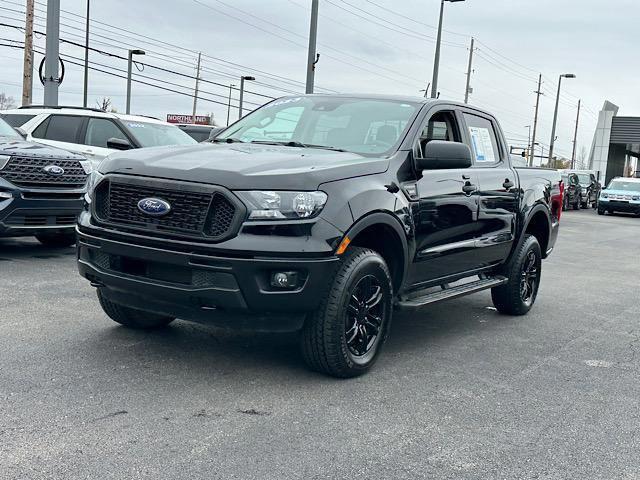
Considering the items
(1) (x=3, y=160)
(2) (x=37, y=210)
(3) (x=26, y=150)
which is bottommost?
(2) (x=37, y=210)

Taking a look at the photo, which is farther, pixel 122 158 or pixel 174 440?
pixel 122 158

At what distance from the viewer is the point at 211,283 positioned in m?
4.03

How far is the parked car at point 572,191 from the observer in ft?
105

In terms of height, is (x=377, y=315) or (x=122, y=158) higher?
(x=122, y=158)

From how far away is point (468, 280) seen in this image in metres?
6.15

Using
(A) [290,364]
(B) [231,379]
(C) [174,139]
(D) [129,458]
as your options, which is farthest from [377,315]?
(C) [174,139]

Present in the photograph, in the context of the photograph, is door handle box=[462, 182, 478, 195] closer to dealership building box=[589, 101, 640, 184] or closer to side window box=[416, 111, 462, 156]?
side window box=[416, 111, 462, 156]

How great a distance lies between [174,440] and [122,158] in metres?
1.84

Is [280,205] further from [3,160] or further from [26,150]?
[26,150]

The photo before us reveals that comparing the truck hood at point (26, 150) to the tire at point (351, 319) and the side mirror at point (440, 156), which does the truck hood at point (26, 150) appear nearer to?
the side mirror at point (440, 156)

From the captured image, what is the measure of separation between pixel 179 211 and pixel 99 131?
7.54 meters

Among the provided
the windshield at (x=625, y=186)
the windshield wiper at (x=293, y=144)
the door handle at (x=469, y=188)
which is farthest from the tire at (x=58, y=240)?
the windshield at (x=625, y=186)

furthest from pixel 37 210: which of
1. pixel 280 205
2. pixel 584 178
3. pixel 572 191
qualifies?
pixel 584 178

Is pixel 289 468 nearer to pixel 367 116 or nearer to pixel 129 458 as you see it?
pixel 129 458
